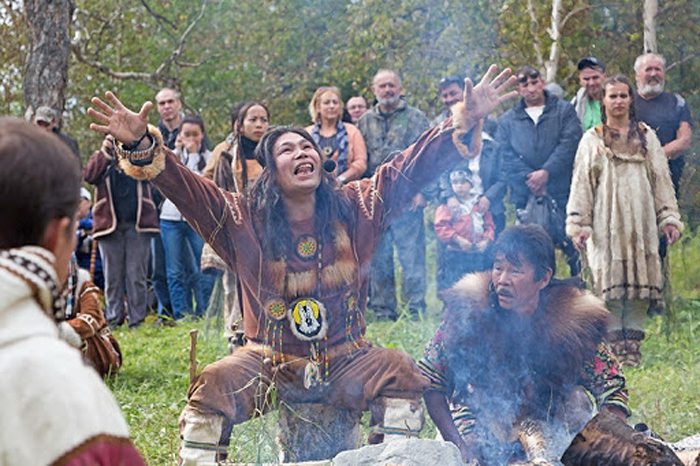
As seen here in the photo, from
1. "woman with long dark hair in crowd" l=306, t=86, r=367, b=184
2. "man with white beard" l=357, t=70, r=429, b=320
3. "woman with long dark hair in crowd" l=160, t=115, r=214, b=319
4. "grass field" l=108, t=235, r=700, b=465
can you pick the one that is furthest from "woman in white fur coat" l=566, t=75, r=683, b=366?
"woman with long dark hair in crowd" l=160, t=115, r=214, b=319

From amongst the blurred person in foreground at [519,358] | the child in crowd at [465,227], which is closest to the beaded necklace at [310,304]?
the blurred person in foreground at [519,358]

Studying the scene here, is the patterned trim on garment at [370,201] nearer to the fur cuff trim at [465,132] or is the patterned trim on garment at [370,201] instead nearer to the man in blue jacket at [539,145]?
the fur cuff trim at [465,132]

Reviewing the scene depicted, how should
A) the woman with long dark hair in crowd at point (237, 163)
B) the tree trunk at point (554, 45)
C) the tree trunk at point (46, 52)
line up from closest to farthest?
the woman with long dark hair in crowd at point (237, 163)
the tree trunk at point (46, 52)
the tree trunk at point (554, 45)

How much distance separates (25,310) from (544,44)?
30.0 feet

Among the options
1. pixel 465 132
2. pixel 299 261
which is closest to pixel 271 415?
pixel 299 261

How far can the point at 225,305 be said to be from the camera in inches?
309

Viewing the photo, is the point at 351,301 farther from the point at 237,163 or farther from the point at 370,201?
the point at 237,163

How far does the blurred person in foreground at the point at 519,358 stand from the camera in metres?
4.73

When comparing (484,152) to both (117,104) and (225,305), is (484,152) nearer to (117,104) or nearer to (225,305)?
(225,305)

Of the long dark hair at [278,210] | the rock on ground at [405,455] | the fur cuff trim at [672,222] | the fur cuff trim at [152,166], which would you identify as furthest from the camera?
the fur cuff trim at [672,222]

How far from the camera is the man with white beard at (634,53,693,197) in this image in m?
7.53

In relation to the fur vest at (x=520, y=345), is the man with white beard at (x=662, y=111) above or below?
above

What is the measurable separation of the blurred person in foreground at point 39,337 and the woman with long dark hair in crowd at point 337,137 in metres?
6.16

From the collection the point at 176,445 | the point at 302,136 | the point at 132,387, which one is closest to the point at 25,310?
the point at 302,136
